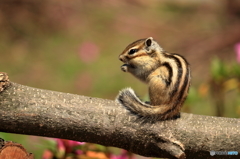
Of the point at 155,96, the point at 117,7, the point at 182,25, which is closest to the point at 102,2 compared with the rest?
the point at 117,7

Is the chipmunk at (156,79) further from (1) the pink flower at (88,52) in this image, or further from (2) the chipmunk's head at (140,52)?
(1) the pink flower at (88,52)

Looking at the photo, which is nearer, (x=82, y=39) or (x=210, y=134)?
(x=210, y=134)

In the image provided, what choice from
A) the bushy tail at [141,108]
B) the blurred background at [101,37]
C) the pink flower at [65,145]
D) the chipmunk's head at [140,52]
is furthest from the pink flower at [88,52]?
the bushy tail at [141,108]

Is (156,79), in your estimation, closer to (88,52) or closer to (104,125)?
(104,125)

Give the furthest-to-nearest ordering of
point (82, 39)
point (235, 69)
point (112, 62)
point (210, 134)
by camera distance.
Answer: point (82, 39) < point (112, 62) < point (235, 69) < point (210, 134)

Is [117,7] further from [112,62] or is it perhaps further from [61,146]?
[61,146]

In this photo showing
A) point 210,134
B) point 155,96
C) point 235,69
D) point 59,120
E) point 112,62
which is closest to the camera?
point 59,120

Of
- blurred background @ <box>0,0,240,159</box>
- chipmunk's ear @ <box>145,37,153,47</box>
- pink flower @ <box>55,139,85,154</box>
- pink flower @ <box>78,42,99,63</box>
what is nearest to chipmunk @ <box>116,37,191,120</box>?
chipmunk's ear @ <box>145,37,153,47</box>
